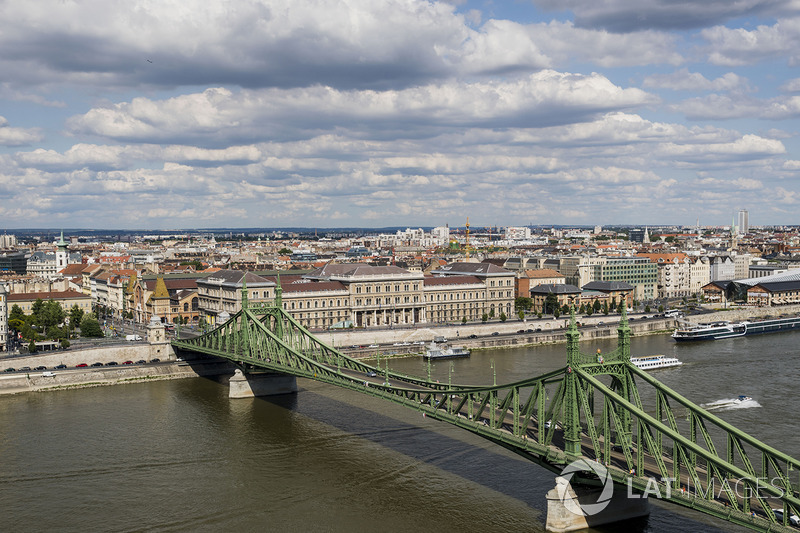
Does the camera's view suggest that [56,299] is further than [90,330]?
Yes

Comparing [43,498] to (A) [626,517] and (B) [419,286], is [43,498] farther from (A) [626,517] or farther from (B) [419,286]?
(B) [419,286]

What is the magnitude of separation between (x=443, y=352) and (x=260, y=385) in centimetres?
2009

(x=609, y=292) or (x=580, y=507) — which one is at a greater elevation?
(x=609, y=292)

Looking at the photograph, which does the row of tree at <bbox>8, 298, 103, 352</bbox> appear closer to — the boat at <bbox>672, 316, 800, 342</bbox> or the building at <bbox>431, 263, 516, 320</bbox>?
the building at <bbox>431, 263, 516, 320</bbox>

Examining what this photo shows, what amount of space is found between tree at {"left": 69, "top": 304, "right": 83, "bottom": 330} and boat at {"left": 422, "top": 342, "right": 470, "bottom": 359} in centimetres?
3532

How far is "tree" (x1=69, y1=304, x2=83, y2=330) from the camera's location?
77.2 meters

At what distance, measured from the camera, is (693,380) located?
52219 millimetres

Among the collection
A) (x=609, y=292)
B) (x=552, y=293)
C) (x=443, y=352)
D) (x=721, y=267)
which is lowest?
(x=443, y=352)

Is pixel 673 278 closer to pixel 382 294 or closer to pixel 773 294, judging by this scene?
pixel 773 294

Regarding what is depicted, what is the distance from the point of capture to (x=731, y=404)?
139 feet

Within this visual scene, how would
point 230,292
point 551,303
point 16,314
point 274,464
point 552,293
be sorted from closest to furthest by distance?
point 274,464 < point 16,314 < point 230,292 < point 551,303 < point 552,293

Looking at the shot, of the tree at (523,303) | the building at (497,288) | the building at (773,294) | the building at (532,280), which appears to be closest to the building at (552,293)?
the tree at (523,303)

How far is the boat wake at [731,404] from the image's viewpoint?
138 ft

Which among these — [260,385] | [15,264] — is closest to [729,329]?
[260,385]
